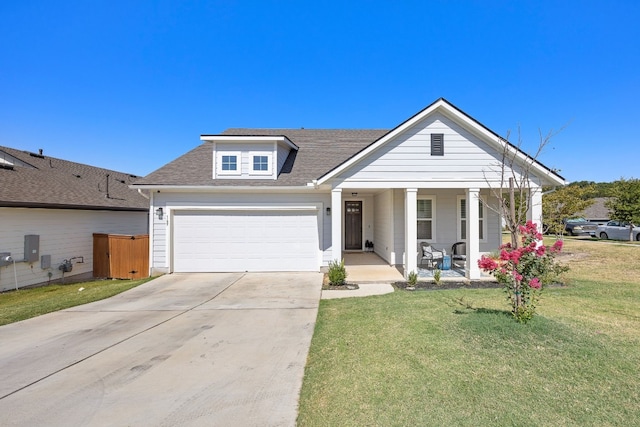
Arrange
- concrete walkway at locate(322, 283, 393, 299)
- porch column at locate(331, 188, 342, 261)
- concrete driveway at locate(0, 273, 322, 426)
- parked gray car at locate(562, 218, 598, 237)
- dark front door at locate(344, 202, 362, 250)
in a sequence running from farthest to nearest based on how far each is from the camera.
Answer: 1. parked gray car at locate(562, 218, 598, 237)
2. dark front door at locate(344, 202, 362, 250)
3. porch column at locate(331, 188, 342, 261)
4. concrete walkway at locate(322, 283, 393, 299)
5. concrete driveway at locate(0, 273, 322, 426)

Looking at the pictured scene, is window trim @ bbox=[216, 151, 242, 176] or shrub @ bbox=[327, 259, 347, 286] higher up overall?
window trim @ bbox=[216, 151, 242, 176]

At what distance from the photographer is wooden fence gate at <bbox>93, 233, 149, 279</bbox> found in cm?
1120

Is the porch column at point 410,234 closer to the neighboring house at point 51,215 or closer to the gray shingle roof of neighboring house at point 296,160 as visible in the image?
the gray shingle roof of neighboring house at point 296,160

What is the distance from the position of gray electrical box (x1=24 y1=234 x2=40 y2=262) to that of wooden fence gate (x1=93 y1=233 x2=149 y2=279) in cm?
173

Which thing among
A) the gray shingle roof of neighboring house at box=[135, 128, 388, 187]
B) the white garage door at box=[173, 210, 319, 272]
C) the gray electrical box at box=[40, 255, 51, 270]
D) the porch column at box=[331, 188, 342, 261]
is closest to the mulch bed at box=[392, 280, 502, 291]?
the porch column at box=[331, 188, 342, 261]

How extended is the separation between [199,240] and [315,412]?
9261mm

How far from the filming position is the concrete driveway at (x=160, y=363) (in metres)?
3.25

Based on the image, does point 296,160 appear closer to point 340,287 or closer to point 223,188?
point 223,188

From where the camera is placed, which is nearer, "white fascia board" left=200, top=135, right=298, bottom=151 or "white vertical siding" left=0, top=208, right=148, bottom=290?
"white vertical siding" left=0, top=208, right=148, bottom=290

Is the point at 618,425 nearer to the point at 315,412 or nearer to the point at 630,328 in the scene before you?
the point at 315,412

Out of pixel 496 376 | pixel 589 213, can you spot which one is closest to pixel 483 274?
pixel 496 376

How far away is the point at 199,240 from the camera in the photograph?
1119cm

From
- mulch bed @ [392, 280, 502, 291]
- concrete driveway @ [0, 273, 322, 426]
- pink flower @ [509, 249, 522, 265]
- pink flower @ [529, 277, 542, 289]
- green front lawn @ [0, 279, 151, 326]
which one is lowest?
green front lawn @ [0, 279, 151, 326]

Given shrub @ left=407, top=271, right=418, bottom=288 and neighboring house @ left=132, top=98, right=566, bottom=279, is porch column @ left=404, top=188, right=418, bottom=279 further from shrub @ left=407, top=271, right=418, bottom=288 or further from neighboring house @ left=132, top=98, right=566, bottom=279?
shrub @ left=407, top=271, right=418, bottom=288
